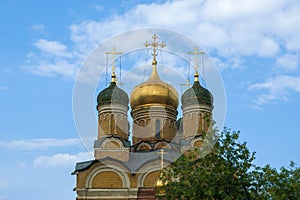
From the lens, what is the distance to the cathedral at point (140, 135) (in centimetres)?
2986

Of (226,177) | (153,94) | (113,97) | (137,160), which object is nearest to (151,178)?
(137,160)

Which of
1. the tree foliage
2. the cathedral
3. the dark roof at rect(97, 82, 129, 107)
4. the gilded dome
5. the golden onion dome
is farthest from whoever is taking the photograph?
the golden onion dome

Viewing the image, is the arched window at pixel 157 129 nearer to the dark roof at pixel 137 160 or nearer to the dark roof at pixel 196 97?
the dark roof at pixel 196 97

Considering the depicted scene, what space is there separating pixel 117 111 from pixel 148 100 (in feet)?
6.74

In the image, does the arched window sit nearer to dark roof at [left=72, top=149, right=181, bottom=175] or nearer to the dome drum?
the dome drum

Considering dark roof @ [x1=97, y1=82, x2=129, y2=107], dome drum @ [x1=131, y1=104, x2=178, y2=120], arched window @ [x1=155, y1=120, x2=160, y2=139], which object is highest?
dark roof @ [x1=97, y1=82, x2=129, y2=107]

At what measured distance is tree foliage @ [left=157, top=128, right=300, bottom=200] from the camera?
15781 millimetres

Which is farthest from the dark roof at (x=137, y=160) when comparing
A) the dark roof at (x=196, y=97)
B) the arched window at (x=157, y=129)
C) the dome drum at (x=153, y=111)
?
the dark roof at (x=196, y=97)

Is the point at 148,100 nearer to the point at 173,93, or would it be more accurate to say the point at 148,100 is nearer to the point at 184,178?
the point at 173,93

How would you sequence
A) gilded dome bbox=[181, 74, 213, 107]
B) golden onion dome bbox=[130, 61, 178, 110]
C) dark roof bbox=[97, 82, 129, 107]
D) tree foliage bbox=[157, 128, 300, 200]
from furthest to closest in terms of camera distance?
1. golden onion dome bbox=[130, 61, 178, 110]
2. dark roof bbox=[97, 82, 129, 107]
3. gilded dome bbox=[181, 74, 213, 107]
4. tree foliage bbox=[157, 128, 300, 200]

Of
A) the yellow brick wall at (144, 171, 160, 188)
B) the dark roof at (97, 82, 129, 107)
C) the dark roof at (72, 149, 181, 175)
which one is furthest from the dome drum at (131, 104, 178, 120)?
the yellow brick wall at (144, 171, 160, 188)

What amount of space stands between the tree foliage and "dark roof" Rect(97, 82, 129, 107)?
16.9m

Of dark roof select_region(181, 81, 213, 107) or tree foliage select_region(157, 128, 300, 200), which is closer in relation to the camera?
tree foliage select_region(157, 128, 300, 200)

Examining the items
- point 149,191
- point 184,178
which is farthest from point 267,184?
point 149,191
